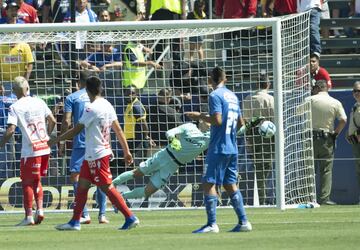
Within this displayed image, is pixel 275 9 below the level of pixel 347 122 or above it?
above

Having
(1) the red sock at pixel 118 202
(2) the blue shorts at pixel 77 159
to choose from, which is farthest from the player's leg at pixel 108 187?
(2) the blue shorts at pixel 77 159

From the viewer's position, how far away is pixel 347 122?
23.5m

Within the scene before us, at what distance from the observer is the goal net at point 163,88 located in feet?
69.2

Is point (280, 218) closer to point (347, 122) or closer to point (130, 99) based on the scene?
point (130, 99)

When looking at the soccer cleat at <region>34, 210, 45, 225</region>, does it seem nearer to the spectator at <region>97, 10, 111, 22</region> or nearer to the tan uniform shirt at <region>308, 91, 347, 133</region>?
the tan uniform shirt at <region>308, 91, 347, 133</region>

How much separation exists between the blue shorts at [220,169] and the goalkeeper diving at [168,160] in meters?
4.47

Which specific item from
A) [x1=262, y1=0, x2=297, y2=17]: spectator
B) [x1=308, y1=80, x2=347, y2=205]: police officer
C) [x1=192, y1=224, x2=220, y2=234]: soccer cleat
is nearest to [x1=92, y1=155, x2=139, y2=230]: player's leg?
[x1=192, y1=224, x2=220, y2=234]: soccer cleat

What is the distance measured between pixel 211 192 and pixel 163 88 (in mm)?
6152

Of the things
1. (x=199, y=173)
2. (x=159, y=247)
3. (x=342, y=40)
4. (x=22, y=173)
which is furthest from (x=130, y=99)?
(x=159, y=247)

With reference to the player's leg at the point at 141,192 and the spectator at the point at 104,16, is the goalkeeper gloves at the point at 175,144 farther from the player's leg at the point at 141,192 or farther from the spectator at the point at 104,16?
the spectator at the point at 104,16

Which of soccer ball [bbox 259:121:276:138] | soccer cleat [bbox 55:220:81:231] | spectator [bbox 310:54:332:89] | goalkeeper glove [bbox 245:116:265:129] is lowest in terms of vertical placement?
soccer cleat [bbox 55:220:81:231]

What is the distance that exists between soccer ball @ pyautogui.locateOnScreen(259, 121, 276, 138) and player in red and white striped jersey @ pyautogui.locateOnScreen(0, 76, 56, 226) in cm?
378

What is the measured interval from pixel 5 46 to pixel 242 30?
13.6 ft

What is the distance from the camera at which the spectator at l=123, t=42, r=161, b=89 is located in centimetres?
2130
